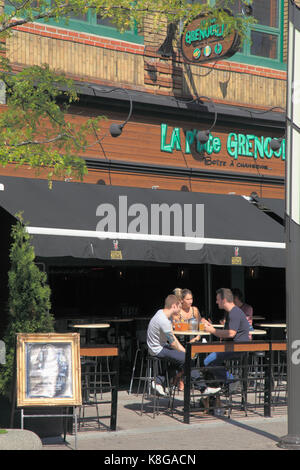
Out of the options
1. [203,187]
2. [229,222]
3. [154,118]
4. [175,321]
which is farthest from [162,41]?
[175,321]

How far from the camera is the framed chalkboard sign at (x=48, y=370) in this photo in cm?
873

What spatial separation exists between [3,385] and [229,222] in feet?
20.0

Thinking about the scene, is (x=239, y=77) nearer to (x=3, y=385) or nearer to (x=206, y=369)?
(x=206, y=369)

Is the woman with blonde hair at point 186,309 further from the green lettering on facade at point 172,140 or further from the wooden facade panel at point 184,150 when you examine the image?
the green lettering on facade at point 172,140

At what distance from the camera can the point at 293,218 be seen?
902 centimetres

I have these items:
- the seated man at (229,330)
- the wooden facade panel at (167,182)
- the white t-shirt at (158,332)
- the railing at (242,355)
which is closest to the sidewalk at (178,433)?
the railing at (242,355)

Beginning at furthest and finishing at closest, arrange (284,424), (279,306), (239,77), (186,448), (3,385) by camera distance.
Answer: (279,306) < (239,77) < (284,424) < (3,385) < (186,448)

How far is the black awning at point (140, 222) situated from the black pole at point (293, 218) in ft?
12.6

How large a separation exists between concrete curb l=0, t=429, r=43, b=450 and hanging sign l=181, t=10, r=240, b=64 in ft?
29.3

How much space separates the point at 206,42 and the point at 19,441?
9.44 metres

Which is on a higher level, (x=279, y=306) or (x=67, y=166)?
(x=67, y=166)

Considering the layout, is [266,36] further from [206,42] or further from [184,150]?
[184,150]

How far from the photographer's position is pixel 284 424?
34.3ft

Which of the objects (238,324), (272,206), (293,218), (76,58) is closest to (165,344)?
(238,324)
